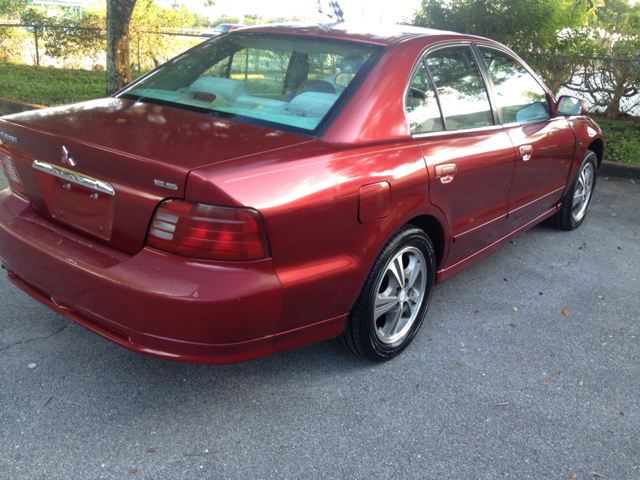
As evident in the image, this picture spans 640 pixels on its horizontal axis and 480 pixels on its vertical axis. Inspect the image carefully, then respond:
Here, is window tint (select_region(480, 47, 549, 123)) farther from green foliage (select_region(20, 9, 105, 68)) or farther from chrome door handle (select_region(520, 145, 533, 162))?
green foliage (select_region(20, 9, 105, 68))

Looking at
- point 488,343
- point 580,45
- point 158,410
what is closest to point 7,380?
point 158,410

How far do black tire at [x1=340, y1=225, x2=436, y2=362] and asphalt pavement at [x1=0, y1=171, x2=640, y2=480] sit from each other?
0.14m

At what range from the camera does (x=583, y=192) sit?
5438 millimetres

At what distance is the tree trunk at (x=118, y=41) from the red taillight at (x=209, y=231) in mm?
7418

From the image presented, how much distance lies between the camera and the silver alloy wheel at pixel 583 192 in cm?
530

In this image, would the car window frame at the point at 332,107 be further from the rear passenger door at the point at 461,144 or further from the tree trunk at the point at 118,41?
the tree trunk at the point at 118,41

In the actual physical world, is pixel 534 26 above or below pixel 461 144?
above

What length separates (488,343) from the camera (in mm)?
3371

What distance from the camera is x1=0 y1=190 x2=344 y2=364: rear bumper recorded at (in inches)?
85.0

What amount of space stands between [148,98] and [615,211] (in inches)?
201

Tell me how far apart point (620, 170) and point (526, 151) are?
465 centimetres

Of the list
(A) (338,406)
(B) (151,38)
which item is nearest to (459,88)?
(A) (338,406)

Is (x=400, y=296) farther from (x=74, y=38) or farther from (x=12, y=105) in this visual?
(x=74, y=38)

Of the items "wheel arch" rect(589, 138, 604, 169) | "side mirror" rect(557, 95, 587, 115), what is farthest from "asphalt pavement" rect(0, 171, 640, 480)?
"wheel arch" rect(589, 138, 604, 169)
